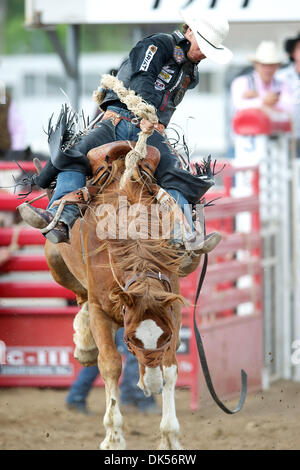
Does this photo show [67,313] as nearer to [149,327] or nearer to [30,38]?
[149,327]

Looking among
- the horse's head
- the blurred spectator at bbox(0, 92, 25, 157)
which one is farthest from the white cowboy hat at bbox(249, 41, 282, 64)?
the horse's head

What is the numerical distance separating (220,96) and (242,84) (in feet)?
36.2

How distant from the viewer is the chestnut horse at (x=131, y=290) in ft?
11.9

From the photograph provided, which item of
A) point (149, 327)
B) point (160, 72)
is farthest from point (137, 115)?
point (149, 327)

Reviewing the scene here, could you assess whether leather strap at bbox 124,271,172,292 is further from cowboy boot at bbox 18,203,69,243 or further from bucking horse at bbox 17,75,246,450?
cowboy boot at bbox 18,203,69,243

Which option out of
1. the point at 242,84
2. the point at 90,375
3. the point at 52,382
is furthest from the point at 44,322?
the point at 242,84

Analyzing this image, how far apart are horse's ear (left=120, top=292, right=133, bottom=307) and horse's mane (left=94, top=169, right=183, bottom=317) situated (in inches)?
0.8

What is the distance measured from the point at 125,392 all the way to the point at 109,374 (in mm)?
2131

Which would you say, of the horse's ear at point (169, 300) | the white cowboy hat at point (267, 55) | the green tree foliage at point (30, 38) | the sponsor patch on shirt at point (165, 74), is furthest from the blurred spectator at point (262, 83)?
the green tree foliage at point (30, 38)

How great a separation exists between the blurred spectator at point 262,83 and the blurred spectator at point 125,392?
9.18 ft

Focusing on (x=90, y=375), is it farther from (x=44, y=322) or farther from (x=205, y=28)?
(x=205, y=28)

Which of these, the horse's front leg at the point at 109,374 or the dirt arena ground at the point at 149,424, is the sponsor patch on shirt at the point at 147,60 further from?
the dirt arena ground at the point at 149,424

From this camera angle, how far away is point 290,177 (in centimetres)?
717
